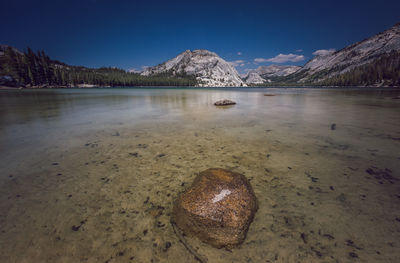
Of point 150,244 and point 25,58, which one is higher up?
point 25,58

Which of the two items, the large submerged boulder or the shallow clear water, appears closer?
the shallow clear water

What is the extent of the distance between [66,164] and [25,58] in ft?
555

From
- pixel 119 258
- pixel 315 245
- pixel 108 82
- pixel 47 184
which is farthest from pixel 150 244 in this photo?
pixel 108 82

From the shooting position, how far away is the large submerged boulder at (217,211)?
10.1 feet

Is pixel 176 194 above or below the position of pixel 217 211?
below

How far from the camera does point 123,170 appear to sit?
18.1 feet

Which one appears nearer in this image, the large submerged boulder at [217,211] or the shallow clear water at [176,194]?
the shallow clear water at [176,194]

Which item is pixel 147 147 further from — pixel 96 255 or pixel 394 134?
pixel 394 134

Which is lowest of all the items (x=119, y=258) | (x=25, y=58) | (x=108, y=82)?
(x=119, y=258)

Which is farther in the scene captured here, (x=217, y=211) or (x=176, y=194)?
(x=176, y=194)

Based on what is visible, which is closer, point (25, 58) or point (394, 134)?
point (394, 134)

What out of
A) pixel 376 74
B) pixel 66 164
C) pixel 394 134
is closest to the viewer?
pixel 66 164

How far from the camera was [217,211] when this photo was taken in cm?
323

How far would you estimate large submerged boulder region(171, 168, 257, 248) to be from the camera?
3.07m
